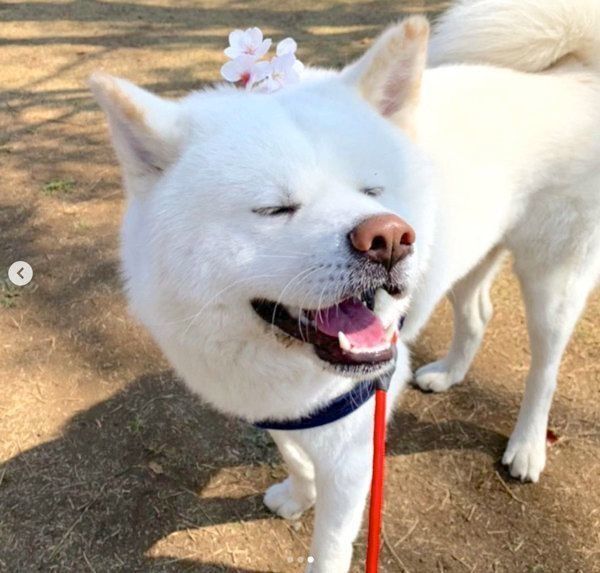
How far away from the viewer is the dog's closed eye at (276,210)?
1.30 metres

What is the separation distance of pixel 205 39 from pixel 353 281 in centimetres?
515

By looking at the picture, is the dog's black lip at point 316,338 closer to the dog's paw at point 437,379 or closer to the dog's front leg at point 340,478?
the dog's front leg at point 340,478

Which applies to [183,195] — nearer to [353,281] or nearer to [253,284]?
[253,284]

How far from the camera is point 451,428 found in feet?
→ 8.77

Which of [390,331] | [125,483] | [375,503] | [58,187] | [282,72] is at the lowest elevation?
[125,483]

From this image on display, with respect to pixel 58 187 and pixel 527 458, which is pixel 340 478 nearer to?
pixel 527 458

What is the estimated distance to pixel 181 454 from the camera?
2.54 m

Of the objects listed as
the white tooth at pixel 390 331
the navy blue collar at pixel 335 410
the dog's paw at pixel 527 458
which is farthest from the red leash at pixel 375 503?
the dog's paw at pixel 527 458

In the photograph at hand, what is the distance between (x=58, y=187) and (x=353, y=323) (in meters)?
3.11

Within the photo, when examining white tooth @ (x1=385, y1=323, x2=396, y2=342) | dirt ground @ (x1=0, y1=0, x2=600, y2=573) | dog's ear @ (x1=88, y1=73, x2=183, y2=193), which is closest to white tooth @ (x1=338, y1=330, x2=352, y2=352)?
white tooth @ (x1=385, y1=323, x2=396, y2=342)

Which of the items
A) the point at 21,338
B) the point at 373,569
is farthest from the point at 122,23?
the point at 373,569

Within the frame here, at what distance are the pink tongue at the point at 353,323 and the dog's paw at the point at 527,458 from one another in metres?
1.33

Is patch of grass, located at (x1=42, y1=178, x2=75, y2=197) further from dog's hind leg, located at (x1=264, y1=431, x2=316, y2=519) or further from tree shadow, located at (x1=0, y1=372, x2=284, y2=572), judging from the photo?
dog's hind leg, located at (x1=264, y1=431, x2=316, y2=519)

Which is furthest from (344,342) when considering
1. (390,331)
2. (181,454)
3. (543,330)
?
(181,454)
